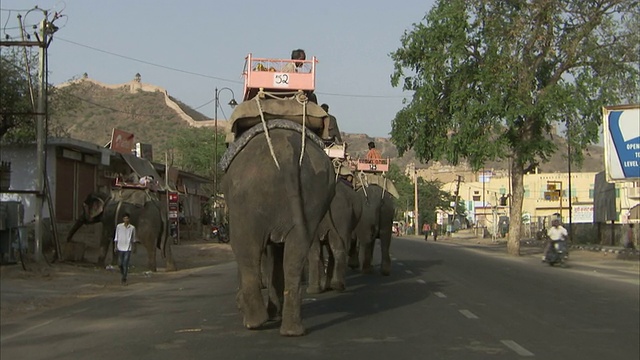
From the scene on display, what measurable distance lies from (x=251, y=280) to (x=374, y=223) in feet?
29.4

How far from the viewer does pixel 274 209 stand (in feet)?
28.8

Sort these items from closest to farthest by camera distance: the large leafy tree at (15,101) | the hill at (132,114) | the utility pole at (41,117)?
1. the utility pole at (41,117)
2. the large leafy tree at (15,101)
3. the hill at (132,114)

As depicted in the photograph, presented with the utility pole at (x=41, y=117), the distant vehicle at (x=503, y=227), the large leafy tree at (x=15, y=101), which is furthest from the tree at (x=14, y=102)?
the distant vehicle at (x=503, y=227)

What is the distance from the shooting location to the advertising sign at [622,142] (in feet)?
98.2

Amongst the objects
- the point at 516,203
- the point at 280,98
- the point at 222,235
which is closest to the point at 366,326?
the point at 280,98

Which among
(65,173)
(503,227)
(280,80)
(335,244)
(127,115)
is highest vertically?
(127,115)

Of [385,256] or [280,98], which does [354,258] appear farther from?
[280,98]

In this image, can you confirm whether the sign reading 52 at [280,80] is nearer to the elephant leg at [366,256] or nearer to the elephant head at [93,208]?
the elephant leg at [366,256]

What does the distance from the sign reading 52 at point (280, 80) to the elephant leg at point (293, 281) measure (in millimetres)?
2172

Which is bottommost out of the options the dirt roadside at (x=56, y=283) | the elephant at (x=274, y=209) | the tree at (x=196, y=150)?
the dirt roadside at (x=56, y=283)

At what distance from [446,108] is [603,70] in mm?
6706

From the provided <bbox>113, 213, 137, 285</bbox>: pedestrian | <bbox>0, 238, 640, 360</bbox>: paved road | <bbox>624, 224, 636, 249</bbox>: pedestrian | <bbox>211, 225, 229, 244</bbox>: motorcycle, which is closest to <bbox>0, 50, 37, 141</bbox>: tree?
<bbox>113, 213, 137, 285</bbox>: pedestrian

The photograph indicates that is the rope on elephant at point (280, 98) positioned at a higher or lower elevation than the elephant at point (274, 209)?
higher

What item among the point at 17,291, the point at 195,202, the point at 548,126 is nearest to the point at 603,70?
the point at 548,126
